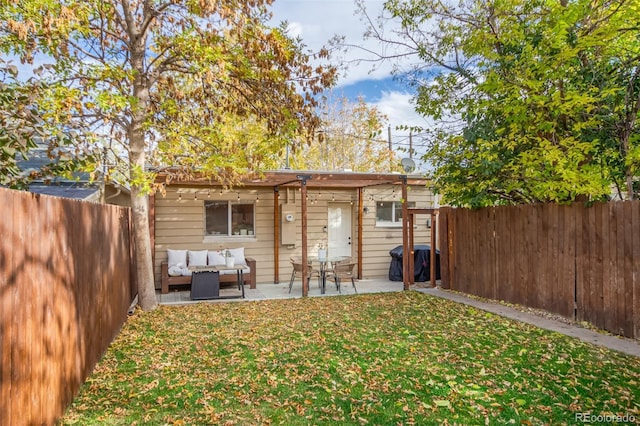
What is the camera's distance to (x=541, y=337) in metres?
5.13

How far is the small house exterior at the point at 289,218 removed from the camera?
9125mm

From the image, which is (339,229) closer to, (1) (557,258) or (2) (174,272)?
(2) (174,272)

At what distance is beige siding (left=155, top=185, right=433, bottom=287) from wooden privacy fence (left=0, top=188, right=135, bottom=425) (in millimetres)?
4857

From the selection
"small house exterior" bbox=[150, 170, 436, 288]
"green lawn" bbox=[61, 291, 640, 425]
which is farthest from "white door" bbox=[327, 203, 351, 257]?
"green lawn" bbox=[61, 291, 640, 425]

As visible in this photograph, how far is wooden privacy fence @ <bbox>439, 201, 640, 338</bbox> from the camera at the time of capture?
5168 millimetres

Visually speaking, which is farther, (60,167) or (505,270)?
(505,270)

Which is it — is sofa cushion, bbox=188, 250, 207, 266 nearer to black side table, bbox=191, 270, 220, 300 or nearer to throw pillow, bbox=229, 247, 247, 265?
throw pillow, bbox=229, 247, 247, 265

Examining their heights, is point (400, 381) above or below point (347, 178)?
below

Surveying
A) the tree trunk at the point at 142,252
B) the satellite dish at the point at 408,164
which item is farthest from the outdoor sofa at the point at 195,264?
the satellite dish at the point at 408,164

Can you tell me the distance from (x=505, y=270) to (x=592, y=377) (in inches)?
139

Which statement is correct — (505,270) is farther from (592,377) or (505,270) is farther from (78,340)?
(78,340)

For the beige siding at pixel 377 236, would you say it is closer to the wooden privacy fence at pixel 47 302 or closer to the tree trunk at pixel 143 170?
the tree trunk at pixel 143 170

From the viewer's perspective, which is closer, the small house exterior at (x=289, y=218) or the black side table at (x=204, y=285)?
the black side table at (x=204, y=285)

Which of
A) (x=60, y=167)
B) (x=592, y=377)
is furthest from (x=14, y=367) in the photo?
(x=592, y=377)
